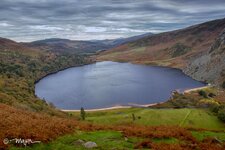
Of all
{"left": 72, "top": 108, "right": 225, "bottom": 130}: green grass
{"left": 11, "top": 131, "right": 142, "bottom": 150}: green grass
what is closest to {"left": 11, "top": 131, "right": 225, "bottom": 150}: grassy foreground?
{"left": 11, "top": 131, "right": 142, "bottom": 150}: green grass

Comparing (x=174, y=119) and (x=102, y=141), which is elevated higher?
(x=102, y=141)

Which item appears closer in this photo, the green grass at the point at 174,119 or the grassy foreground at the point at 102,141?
the grassy foreground at the point at 102,141

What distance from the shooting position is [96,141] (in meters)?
23.4

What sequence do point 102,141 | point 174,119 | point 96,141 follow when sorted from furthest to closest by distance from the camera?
point 174,119 < point 102,141 < point 96,141

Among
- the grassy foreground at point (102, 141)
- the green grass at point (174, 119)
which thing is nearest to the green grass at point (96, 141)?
the grassy foreground at point (102, 141)

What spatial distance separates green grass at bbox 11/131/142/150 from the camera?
21109mm

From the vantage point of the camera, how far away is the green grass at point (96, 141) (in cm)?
2111

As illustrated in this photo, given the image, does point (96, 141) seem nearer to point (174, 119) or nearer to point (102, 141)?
point (102, 141)

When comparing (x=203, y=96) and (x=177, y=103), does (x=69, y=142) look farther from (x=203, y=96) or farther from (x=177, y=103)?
(x=203, y=96)

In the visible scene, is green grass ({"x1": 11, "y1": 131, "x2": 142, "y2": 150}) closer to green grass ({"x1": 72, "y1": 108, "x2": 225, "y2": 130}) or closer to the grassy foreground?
the grassy foreground

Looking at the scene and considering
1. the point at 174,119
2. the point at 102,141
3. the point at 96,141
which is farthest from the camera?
the point at 174,119

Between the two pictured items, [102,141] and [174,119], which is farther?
[174,119]

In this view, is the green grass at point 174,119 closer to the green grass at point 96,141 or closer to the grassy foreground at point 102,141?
the grassy foreground at point 102,141

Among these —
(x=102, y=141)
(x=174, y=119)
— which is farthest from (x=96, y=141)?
(x=174, y=119)
